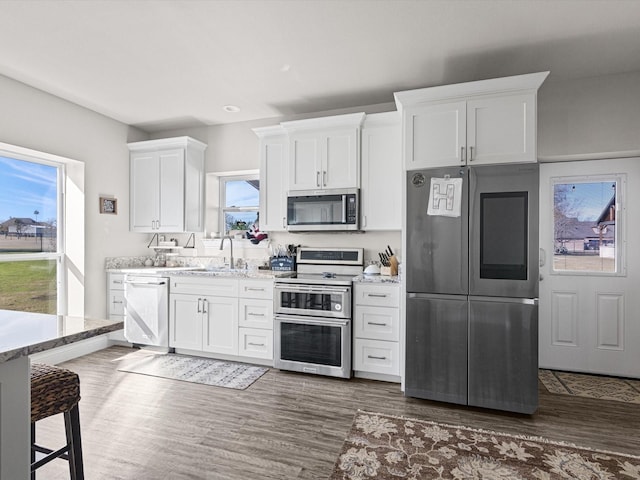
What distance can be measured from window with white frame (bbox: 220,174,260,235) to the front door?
3109 mm

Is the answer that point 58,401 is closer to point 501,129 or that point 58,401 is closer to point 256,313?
point 256,313

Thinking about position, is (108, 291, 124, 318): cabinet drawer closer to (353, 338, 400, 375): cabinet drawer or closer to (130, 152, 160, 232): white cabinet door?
(130, 152, 160, 232): white cabinet door

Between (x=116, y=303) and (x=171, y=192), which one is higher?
(x=171, y=192)

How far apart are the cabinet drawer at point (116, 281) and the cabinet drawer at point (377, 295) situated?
9.11 feet

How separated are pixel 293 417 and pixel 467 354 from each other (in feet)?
4.41

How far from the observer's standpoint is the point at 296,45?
266cm

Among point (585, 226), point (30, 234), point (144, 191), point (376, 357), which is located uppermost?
point (144, 191)

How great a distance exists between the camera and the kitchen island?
963 mm

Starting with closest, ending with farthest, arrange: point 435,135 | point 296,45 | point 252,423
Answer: point 252,423
point 296,45
point 435,135

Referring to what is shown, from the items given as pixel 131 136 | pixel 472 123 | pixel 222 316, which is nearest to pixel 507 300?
pixel 472 123

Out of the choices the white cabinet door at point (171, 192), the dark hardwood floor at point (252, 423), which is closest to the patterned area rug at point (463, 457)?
the dark hardwood floor at point (252, 423)

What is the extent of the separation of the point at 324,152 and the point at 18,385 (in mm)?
2987

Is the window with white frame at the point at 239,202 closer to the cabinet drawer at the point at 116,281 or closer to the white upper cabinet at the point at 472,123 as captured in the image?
the cabinet drawer at the point at 116,281

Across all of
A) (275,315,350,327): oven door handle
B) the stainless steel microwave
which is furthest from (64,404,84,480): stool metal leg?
the stainless steel microwave
